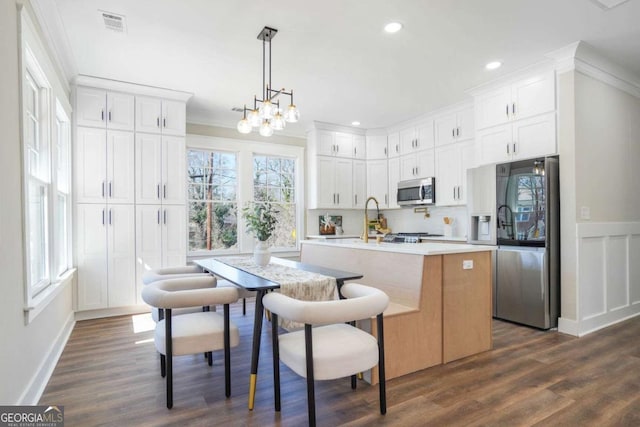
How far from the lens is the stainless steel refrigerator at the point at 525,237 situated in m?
3.51

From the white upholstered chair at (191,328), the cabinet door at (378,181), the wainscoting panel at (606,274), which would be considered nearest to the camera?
the white upholstered chair at (191,328)

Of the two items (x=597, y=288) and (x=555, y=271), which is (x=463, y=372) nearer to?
(x=555, y=271)

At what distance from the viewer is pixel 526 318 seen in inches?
143

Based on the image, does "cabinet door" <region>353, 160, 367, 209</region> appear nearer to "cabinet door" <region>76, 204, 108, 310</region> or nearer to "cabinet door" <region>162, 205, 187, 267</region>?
"cabinet door" <region>162, 205, 187, 267</region>

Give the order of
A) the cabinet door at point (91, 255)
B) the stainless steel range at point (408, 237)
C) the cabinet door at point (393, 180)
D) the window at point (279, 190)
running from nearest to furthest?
the cabinet door at point (91, 255)
the stainless steel range at point (408, 237)
the window at point (279, 190)
the cabinet door at point (393, 180)

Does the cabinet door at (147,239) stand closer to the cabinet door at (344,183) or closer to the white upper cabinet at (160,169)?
the white upper cabinet at (160,169)

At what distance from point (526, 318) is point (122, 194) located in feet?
15.6

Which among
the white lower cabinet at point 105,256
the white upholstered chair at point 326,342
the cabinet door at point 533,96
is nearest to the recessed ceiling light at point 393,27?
the cabinet door at point 533,96

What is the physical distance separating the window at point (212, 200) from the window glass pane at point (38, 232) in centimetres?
227

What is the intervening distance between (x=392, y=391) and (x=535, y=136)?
3.08 metres

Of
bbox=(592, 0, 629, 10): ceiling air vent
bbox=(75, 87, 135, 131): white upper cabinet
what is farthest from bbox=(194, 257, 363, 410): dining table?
bbox=(592, 0, 629, 10): ceiling air vent

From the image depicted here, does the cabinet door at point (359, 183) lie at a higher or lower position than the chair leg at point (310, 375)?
higher

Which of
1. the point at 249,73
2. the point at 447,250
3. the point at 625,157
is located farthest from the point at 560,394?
the point at 249,73

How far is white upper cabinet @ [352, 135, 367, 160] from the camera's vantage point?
623 cm
